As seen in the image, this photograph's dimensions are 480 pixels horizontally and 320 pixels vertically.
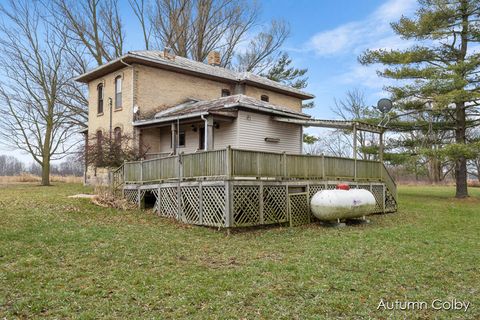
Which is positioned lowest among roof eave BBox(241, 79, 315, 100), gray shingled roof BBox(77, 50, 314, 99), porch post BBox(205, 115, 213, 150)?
porch post BBox(205, 115, 213, 150)

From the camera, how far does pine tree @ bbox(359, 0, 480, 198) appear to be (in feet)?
68.2

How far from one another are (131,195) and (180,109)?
577 centimetres

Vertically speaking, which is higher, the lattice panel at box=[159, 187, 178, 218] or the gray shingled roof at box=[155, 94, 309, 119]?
the gray shingled roof at box=[155, 94, 309, 119]

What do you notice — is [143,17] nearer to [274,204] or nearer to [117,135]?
[117,135]

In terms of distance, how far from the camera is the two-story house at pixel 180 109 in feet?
56.5

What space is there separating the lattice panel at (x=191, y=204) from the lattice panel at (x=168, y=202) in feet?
1.65

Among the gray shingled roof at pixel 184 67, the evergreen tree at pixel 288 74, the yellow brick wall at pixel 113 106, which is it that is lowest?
the yellow brick wall at pixel 113 106

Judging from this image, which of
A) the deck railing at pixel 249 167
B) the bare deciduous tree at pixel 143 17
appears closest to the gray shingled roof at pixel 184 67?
the deck railing at pixel 249 167

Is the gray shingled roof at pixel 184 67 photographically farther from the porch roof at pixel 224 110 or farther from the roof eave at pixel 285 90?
the porch roof at pixel 224 110

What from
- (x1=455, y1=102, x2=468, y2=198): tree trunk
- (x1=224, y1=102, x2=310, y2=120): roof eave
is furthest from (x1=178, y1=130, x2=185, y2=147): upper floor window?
(x1=455, y1=102, x2=468, y2=198): tree trunk

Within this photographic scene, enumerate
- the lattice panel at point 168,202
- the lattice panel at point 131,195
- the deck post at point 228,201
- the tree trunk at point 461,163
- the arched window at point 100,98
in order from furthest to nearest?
the arched window at point 100,98 < the tree trunk at point 461,163 < the lattice panel at point 131,195 < the lattice panel at point 168,202 < the deck post at point 228,201

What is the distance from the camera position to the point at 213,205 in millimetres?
11172

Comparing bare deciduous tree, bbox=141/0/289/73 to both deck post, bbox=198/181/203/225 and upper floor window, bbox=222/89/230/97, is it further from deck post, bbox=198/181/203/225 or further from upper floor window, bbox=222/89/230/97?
deck post, bbox=198/181/203/225

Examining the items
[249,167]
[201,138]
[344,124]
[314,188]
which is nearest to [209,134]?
[201,138]
